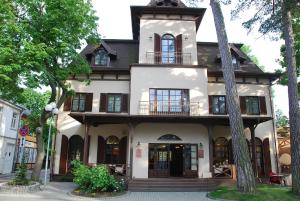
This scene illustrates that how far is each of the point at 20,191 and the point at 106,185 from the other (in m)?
3.93

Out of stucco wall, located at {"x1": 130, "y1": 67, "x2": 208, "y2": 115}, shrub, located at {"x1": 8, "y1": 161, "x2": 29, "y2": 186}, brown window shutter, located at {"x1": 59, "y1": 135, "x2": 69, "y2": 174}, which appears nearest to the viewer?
shrub, located at {"x1": 8, "y1": 161, "x2": 29, "y2": 186}

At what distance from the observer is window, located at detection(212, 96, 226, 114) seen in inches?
741

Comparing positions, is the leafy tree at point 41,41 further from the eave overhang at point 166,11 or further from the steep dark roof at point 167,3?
the steep dark roof at point 167,3

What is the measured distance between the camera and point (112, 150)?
59.5 ft

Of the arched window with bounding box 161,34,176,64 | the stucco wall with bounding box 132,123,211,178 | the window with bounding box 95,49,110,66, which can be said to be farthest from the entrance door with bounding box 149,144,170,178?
the window with bounding box 95,49,110,66

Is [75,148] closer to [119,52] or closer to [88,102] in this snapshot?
[88,102]

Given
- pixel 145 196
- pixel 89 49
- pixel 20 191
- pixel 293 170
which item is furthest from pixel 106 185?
pixel 89 49

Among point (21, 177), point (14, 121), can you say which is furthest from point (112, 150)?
point (14, 121)

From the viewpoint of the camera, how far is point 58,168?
58.1 ft

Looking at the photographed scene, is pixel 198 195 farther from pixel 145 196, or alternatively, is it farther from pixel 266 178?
pixel 266 178

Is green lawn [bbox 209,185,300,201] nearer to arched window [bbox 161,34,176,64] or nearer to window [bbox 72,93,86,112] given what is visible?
arched window [bbox 161,34,176,64]

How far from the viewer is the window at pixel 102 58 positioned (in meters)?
19.7

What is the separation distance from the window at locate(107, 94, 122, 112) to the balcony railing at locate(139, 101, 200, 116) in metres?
2.30

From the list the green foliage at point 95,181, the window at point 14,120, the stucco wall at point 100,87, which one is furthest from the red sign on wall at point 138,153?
the window at point 14,120
